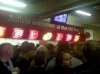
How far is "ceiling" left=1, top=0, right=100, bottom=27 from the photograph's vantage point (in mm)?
4602

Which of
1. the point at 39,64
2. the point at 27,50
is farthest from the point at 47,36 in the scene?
the point at 39,64

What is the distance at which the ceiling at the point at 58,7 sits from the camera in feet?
15.1

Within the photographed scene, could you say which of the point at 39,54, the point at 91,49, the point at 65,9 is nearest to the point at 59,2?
the point at 65,9

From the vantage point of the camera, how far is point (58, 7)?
5.85m

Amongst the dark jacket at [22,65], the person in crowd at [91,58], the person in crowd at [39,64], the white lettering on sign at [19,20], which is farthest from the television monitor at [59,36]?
the person in crowd at [91,58]

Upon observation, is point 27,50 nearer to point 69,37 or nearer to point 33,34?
point 33,34

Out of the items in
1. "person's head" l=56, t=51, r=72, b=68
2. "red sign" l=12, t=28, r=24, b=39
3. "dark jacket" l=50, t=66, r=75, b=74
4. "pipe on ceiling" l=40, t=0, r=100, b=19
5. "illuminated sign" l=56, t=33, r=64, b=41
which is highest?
"pipe on ceiling" l=40, t=0, r=100, b=19

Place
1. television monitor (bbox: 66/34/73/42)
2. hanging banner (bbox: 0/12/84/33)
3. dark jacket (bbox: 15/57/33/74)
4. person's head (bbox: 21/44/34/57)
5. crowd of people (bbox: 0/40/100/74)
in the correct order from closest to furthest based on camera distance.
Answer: crowd of people (bbox: 0/40/100/74), dark jacket (bbox: 15/57/33/74), person's head (bbox: 21/44/34/57), hanging banner (bbox: 0/12/84/33), television monitor (bbox: 66/34/73/42)

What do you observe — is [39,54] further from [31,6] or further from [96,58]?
[31,6]

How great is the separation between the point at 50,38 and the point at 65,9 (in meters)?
1.75

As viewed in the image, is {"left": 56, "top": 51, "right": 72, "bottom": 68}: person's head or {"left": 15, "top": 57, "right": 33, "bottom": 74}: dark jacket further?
{"left": 15, "top": 57, "right": 33, "bottom": 74}: dark jacket

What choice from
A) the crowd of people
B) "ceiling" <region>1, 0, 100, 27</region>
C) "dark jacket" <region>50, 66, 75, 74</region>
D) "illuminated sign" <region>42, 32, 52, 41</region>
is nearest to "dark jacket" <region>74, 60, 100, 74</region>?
the crowd of people

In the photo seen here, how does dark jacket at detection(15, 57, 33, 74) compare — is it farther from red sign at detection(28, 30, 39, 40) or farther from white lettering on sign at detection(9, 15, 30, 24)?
white lettering on sign at detection(9, 15, 30, 24)

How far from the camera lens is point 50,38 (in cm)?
658
